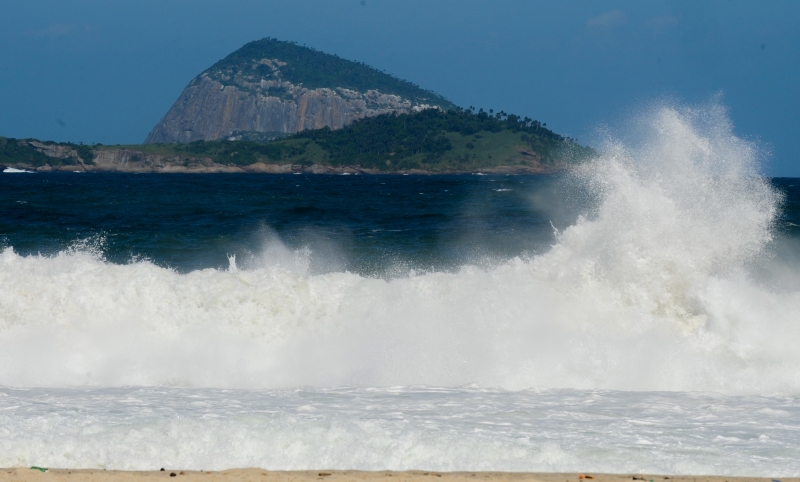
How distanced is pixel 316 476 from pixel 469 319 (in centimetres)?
679

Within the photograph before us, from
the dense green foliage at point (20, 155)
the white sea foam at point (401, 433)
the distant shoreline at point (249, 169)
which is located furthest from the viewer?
the dense green foliage at point (20, 155)

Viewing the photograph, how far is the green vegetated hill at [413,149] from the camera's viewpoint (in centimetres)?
16600

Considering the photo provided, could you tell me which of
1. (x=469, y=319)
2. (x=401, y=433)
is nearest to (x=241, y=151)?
(x=469, y=319)

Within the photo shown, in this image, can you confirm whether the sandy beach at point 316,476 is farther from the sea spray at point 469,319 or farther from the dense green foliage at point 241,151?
the dense green foliage at point 241,151

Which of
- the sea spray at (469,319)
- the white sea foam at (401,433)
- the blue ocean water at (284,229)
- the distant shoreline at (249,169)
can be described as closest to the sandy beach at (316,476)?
the white sea foam at (401,433)

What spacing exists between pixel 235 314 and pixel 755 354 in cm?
882

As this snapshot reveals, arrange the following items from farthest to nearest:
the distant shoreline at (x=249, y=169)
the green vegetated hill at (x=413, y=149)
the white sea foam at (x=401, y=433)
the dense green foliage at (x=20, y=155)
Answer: the green vegetated hill at (x=413, y=149), the dense green foliage at (x=20, y=155), the distant shoreline at (x=249, y=169), the white sea foam at (x=401, y=433)

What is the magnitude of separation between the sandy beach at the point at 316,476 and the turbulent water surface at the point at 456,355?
9.9 inches

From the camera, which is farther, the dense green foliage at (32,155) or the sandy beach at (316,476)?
the dense green foliage at (32,155)

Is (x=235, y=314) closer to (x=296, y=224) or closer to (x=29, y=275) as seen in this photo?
(x=29, y=275)

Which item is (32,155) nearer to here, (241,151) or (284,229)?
(241,151)

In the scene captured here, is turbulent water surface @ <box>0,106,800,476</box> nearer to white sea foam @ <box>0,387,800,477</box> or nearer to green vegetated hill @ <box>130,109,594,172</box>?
white sea foam @ <box>0,387,800,477</box>

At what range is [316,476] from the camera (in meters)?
7.21

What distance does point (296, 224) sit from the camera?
108ft
